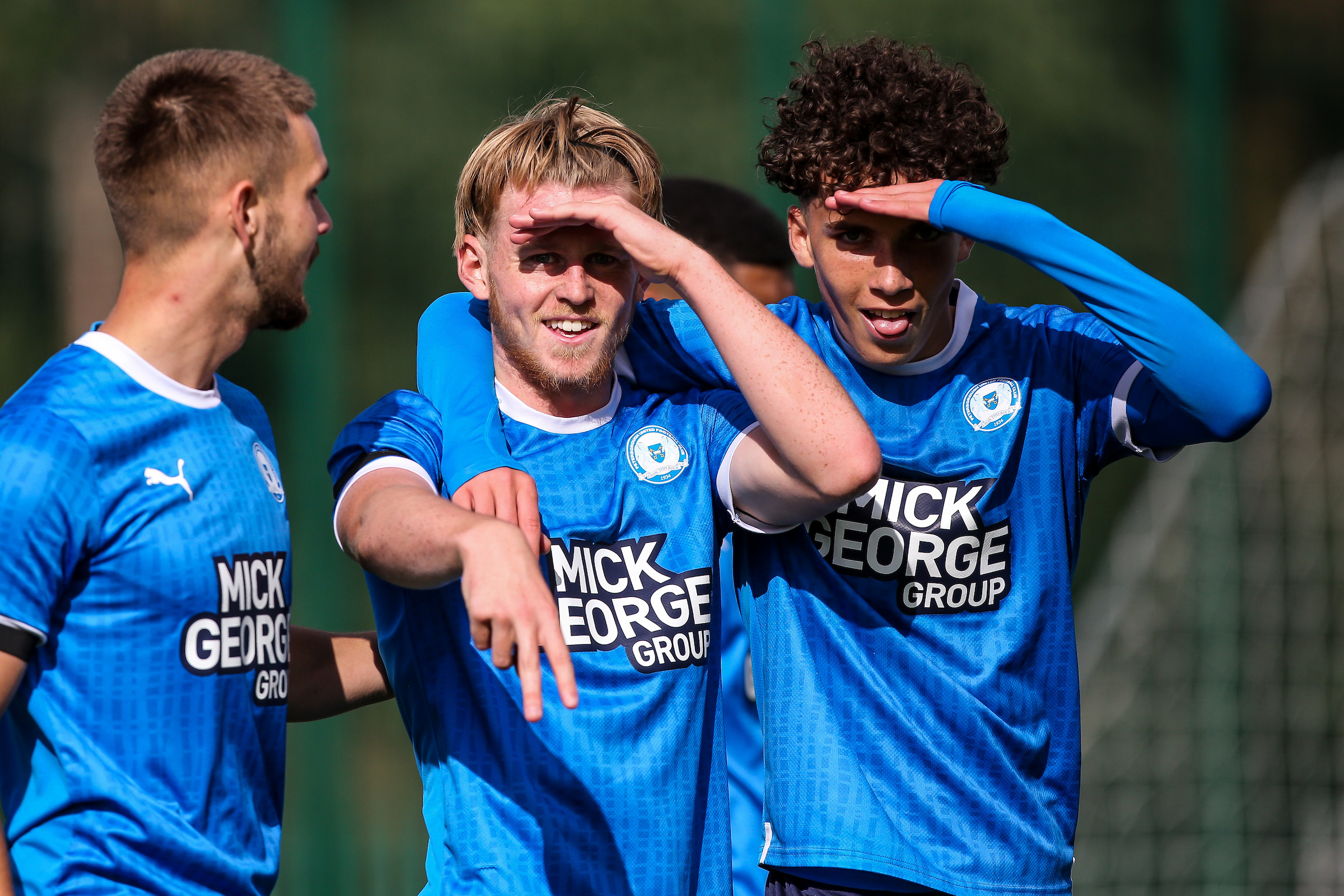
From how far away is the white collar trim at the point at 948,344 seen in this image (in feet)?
7.64

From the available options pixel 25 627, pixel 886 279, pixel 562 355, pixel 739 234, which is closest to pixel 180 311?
pixel 25 627

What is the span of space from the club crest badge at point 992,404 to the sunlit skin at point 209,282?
1114 millimetres

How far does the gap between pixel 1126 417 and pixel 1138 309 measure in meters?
0.23

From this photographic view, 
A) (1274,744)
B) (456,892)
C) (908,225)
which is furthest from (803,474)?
(1274,744)

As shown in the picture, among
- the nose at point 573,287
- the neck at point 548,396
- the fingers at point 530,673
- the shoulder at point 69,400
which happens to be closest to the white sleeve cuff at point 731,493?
the neck at point 548,396

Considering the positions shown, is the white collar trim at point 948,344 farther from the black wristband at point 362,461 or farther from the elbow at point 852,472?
the black wristband at point 362,461

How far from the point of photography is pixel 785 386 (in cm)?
203

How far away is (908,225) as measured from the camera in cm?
226

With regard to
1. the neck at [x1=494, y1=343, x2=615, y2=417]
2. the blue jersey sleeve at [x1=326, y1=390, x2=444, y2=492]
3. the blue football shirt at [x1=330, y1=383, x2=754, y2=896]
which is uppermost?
the neck at [x1=494, y1=343, x2=615, y2=417]

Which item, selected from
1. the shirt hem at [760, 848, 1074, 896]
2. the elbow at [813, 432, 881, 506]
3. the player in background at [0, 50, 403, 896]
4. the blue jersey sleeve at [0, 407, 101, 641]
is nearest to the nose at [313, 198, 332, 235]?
the player in background at [0, 50, 403, 896]

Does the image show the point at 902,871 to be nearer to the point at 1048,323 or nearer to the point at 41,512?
the point at 1048,323

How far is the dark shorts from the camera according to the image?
223cm

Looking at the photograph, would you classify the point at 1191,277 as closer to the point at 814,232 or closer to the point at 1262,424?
the point at 1262,424

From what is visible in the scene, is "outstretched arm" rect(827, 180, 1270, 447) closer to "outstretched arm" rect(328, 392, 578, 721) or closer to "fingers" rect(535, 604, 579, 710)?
"outstretched arm" rect(328, 392, 578, 721)
